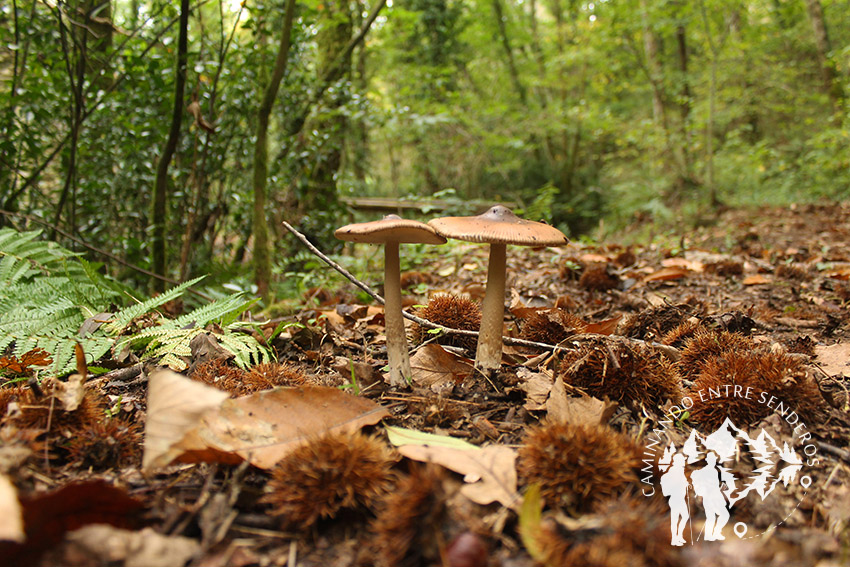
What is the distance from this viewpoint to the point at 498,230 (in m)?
1.75

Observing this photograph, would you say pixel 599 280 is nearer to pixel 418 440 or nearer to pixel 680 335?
pixel 680 335

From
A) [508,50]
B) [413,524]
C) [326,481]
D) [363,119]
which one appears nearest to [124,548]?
[326,481]

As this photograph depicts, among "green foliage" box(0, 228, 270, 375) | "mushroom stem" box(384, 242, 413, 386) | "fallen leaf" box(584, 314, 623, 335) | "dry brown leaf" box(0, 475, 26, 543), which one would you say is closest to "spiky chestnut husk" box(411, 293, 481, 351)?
"mushroom stem" box(384, 242, 413, 386)

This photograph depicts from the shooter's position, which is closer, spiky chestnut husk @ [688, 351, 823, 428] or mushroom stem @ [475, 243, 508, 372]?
spiky chestnut husk @ [688, 351, 823, 428]

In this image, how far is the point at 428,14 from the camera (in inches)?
601

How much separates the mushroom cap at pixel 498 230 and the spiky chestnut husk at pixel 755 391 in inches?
29.2

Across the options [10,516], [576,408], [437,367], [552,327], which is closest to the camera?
[10,516]

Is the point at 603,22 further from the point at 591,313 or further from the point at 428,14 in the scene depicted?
the point at 591,313

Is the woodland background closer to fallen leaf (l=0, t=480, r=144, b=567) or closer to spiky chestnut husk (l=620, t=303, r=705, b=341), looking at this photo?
spiky chestnut husk (l=620, t=303, r=705, b=341)

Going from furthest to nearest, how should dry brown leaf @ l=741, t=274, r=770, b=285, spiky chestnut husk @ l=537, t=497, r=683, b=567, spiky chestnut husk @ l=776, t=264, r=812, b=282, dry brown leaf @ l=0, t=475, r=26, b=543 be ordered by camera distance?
spiky chestnut husk @ l=776, t=264, r=812, b=282
dry brown leaf @ l=741, t=274, r=770, b=285
spiky chestnut husk @ l=537, t=497, r=683, b=567
dry brown leaf @ l=0, t=475, r=26, b=543

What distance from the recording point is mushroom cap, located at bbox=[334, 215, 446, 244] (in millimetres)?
1696

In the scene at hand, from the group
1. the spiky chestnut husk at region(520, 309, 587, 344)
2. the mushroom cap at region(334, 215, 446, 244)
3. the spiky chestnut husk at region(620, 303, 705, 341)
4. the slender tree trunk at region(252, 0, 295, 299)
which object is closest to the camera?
the mushroom cap at region(334, 215, 446, 244)
